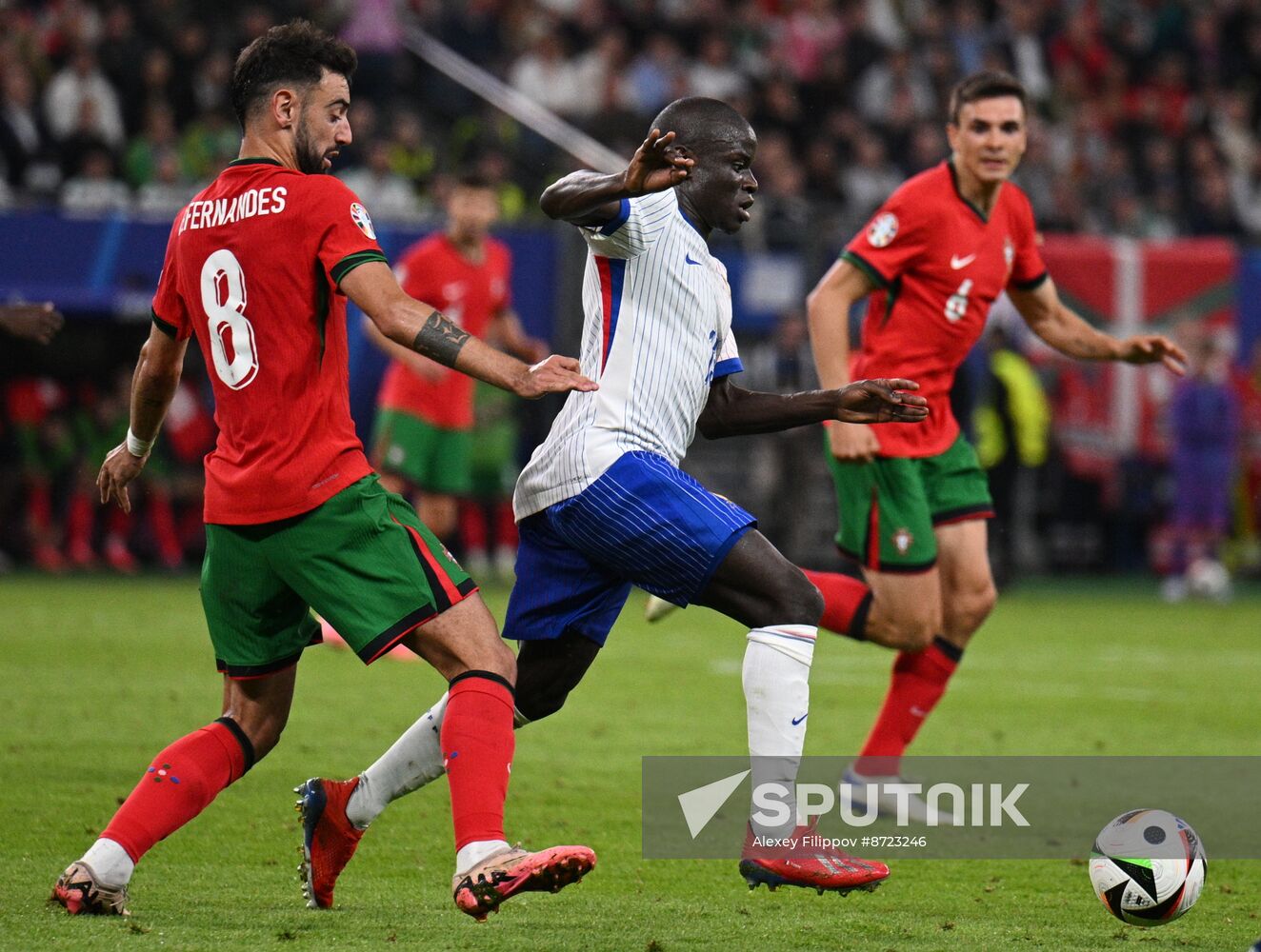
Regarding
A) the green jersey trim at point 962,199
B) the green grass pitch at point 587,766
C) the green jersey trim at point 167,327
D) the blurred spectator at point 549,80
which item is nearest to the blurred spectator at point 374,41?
the blurred spectator at point 549,80

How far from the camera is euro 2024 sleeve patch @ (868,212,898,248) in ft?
22.8

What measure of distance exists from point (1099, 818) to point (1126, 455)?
1227cm

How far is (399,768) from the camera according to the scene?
507cm

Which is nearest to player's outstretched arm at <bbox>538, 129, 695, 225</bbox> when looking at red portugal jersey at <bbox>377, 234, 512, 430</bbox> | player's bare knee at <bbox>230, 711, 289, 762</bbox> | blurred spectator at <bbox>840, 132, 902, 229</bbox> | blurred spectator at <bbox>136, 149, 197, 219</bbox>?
player's bare knee at <bbox>230, 711, 289, 762</bbox>

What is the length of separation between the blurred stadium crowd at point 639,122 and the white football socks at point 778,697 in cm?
1103

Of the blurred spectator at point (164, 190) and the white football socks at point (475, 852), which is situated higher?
the blurred spectator at point (164, 190)

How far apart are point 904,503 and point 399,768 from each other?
2.60m

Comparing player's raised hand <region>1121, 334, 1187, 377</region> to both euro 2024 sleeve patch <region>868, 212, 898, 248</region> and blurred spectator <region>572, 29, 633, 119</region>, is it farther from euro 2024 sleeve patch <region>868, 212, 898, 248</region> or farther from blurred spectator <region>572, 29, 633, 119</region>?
blurred spectator <region>572, 29, 633, 119</region>

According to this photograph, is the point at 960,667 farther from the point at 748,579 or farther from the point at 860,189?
the point at 860,189

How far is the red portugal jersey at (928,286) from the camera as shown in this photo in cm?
696

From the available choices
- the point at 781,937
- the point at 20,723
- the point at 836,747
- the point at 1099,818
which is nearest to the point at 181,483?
the point at 20,723

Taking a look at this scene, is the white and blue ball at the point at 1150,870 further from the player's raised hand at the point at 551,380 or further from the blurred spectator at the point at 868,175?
the blurred spectator at the point at 868,175

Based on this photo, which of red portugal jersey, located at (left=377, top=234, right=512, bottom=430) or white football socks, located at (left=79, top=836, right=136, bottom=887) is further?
red portugal jersey, located at (left=377, top=234, right=512, bottom=430)

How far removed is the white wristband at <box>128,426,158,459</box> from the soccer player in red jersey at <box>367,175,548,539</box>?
617cm
